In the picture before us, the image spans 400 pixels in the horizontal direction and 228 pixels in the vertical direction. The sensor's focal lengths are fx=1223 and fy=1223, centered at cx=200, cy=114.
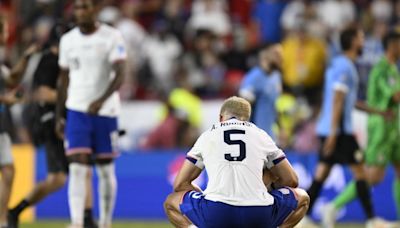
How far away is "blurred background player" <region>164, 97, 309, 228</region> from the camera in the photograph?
1030cm

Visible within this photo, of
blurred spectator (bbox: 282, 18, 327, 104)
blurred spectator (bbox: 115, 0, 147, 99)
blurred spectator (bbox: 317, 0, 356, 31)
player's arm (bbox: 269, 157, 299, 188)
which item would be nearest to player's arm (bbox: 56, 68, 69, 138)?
player's arm (bbox: 269, 157, 299, 188)

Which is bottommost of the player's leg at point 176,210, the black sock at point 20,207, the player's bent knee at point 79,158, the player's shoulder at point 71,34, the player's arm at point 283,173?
the black sock at point 20,207

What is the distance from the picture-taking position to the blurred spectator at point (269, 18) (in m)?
22.0

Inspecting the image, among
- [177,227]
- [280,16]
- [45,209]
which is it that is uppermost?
[280,16]

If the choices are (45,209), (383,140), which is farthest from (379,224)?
(45,209)

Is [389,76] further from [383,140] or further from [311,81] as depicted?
[311,81]

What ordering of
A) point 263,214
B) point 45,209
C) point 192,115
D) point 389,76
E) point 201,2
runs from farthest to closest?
point 201,2, point 192,115, point 45,209, point 389,76, point 263,214

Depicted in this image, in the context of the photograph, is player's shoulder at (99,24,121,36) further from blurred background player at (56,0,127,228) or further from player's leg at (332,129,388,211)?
player's leg at (332,129,388,211)

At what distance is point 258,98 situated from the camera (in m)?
15.7

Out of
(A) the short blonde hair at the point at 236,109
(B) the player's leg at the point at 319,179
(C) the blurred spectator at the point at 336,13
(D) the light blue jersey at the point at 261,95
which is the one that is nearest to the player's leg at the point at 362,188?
(B) the player's leg at the point at 319,179

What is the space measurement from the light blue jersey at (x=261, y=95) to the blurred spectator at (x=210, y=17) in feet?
19.1

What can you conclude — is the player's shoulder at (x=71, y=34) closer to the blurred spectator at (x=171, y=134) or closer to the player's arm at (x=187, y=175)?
the player's arm at (x=187, y=175)

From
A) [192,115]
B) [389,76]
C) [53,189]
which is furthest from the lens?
[192,115]

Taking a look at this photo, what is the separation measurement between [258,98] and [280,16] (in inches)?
258
